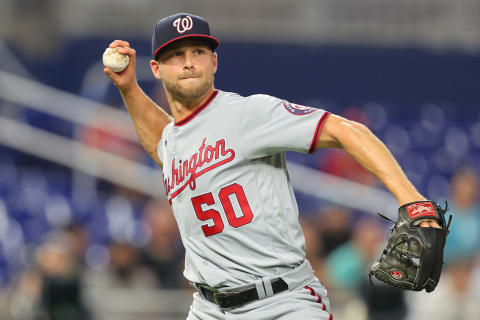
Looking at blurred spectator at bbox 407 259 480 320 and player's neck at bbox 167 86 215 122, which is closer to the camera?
player's neck at bbox 167 86 215 122

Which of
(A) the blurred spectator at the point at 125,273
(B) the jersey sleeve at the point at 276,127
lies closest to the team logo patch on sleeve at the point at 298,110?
(B) the jersey sleeve at the point at 276,127

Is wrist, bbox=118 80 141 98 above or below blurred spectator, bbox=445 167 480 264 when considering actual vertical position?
above

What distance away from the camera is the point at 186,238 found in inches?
134

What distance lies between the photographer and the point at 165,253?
6.72 m

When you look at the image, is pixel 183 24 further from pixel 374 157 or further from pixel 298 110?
pixel 374 157

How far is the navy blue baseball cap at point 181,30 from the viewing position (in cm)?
332

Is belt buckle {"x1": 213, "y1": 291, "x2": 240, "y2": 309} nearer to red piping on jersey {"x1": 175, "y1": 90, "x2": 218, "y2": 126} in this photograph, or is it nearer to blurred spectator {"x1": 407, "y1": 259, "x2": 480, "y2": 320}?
red piping on jersey {"x1": 175, "y1": 90, "x2": 218, "y2": 126}

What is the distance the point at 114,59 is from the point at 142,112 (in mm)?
322

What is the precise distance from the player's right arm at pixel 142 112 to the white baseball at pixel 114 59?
1.7 inches

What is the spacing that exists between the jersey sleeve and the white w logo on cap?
372 mm

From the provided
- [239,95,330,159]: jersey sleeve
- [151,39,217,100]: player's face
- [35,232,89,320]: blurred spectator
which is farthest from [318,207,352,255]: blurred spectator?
[239,95,330,159]: jersey sleeve

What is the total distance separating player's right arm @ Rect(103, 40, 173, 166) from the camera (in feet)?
12.9

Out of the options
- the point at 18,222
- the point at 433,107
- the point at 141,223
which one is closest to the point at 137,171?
the point at 141,223

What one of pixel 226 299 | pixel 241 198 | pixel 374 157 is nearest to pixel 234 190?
pixel 241 198
